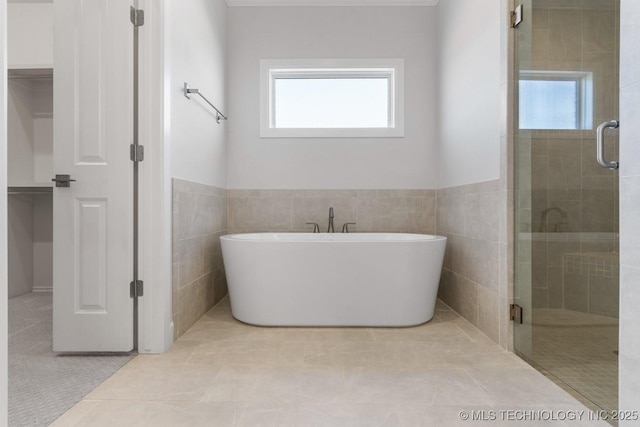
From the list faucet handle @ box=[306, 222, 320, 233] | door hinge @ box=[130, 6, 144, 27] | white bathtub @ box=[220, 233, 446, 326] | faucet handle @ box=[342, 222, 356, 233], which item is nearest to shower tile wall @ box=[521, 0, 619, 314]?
white bathtub @ box=[220, 233, 446, 326]

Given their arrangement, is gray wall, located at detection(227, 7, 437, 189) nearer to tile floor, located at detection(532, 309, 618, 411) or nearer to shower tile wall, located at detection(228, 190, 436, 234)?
shower tile wall, located at detection(228, 190, 436, 234)

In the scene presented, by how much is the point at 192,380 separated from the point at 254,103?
2575 mm

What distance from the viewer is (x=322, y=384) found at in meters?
1.73

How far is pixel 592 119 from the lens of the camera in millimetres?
1543

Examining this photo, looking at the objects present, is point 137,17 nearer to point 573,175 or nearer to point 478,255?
point 573,175

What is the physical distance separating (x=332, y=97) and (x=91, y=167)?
2.35 m

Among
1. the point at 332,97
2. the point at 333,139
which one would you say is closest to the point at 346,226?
the point at 333,139

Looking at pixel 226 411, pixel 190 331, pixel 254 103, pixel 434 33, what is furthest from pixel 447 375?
pixel 434 33

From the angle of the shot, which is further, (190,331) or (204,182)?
(204,182)

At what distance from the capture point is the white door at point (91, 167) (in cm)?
205

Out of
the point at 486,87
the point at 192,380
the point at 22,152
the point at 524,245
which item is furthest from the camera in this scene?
the point at 22,152

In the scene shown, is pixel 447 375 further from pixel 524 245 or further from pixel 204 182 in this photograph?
pixel 204 182
